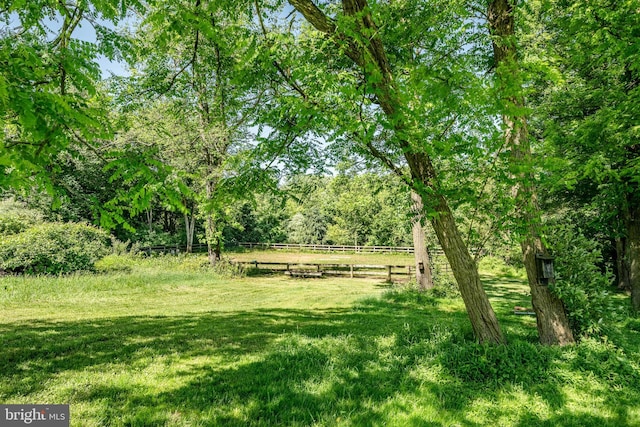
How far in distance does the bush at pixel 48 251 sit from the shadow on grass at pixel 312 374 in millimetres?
7030

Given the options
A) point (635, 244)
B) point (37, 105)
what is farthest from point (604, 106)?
point (37, 105)

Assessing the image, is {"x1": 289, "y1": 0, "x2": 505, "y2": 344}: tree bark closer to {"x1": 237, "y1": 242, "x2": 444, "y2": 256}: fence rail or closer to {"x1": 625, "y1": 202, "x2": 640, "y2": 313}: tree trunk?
{"x1": 625, "y1": 202, "x2": 640, "y2": 313}: tree trunk

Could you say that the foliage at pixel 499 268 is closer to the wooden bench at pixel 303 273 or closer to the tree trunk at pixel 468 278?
the wooden bench at pixel 303 273

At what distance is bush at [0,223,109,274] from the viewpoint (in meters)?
11.5

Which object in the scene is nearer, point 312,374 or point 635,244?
point 312,374

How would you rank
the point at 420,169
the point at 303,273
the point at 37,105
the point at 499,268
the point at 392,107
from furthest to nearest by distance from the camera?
the point at 499,268 < the point at 303,273 < the point at 420,169 < the point at 392,107 < the point at 37,105

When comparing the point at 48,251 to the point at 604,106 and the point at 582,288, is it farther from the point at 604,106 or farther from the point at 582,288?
the point at 604,106

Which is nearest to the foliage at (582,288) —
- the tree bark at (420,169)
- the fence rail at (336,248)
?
the tree bark at (420,169)

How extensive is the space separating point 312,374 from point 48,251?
1279cm

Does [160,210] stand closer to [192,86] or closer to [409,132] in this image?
[192,86]

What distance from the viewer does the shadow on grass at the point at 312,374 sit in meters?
3.36

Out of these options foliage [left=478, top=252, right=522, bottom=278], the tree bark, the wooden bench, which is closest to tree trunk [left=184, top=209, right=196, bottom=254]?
the wooden bench

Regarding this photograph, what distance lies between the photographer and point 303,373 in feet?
13.9

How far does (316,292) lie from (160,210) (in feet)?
104
